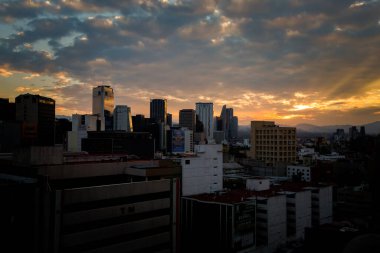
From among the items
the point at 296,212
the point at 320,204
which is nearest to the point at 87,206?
the point at 296,212

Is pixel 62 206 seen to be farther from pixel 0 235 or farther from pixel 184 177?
pixel 184 177

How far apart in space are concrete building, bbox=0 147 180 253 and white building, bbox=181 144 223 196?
1127 inches

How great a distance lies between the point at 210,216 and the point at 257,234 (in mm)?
11993

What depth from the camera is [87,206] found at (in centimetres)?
4569

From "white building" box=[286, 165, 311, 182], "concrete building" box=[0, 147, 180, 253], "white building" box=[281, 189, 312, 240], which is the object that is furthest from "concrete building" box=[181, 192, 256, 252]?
"white building" box=[286, 165, 311, 182]

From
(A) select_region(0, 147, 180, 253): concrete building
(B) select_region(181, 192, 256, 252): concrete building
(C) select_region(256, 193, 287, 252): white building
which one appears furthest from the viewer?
(C) select_region(256, 193, 287, 252): white building

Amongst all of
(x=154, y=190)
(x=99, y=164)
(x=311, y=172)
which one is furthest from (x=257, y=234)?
(x=311, y=172)

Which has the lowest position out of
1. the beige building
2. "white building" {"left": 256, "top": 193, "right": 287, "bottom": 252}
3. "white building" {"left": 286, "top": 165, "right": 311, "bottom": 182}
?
"white building" {"left": 256, "top": 193, "right": 287, "bottom": 252}

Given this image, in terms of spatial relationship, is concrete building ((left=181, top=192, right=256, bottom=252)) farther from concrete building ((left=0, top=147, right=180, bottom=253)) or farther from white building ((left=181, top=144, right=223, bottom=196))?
concrete building ((left=0, top=147, right=180, bottom=253))

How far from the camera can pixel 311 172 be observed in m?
149

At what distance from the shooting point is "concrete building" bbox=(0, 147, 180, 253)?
4178 centimetres

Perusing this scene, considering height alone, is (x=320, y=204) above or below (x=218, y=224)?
above

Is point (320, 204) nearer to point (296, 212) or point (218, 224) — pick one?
point (296, 212)

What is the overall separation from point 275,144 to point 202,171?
85141 millimetres
